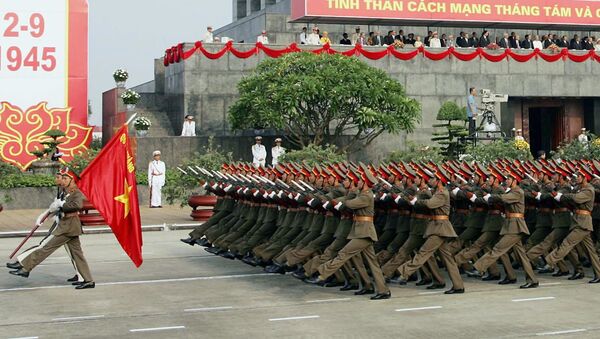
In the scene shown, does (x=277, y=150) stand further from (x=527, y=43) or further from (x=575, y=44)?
(x=575, y=44)

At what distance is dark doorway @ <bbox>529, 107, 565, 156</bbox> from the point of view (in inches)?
1567

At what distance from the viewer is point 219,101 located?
1346 inches

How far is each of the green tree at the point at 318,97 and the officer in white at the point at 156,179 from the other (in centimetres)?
347

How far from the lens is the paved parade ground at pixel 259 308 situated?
10898mm

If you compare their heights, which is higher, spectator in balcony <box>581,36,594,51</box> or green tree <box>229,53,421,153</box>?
spectator in balcony <box>581,36,594,51</box>

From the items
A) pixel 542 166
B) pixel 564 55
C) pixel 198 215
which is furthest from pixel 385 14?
pixel 542 166

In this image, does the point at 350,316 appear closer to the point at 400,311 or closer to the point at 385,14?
the point at 400,311

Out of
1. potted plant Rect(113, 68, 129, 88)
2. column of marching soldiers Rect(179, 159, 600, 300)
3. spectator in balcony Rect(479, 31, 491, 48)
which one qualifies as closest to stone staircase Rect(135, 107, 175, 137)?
potted plant Rect(113, 68, 129, 88)

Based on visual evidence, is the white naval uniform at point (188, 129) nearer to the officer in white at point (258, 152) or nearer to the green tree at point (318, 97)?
the green tree at point (318, 97)

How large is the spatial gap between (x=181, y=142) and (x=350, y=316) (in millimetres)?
21327

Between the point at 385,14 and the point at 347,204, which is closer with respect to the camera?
the point at 347,204

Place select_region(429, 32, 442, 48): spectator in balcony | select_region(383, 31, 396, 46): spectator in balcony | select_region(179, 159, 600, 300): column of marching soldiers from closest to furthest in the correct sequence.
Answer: select_region(179, 159, 600, 300): column of marching soldiers < select_region(383, 31, 396, 46): spectator in balcony < select_region(429, 32, 442, 48): spectator in balcony

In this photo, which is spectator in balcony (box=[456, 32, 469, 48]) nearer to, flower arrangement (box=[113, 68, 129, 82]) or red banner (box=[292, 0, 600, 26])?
red banner (box=[292, 0, 600, 26])

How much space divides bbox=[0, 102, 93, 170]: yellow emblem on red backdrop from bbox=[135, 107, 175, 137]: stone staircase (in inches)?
93.5
